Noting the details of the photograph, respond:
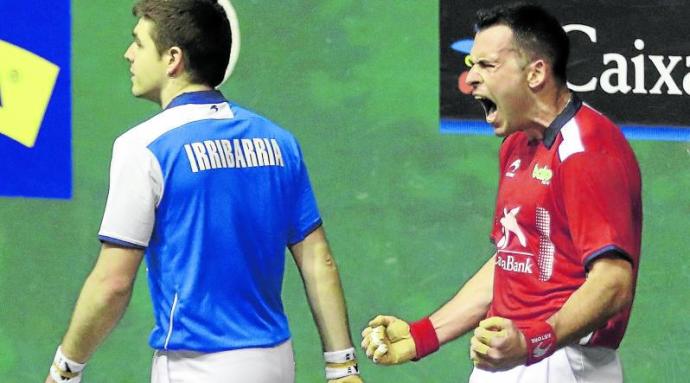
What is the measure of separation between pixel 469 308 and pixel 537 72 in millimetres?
805

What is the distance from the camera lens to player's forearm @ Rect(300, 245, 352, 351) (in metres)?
5.22

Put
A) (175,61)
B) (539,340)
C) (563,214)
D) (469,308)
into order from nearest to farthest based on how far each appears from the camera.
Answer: (539,340), (563,214), (175,61), (469,308)

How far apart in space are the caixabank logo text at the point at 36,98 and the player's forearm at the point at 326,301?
272 centimetres

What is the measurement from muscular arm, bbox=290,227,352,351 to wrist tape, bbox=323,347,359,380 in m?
0.02

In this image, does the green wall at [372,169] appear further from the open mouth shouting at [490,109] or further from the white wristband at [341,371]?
the white wristband at [341,371]

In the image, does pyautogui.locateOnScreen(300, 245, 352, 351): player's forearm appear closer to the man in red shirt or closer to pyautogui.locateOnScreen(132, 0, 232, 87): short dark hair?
the man in red shirt

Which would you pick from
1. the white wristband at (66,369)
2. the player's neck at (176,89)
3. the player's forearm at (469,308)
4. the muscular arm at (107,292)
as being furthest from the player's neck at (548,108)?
the white wristband at (66,369)

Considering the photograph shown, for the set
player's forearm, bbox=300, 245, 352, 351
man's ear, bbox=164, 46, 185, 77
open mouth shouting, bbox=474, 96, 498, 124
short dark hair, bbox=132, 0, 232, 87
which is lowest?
player's forearm, bbox=300, 245, 352, 351

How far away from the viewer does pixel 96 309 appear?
4988 mm

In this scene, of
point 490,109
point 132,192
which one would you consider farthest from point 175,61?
point 490,109

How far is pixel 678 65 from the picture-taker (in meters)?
6.81

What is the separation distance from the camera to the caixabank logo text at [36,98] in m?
7.71

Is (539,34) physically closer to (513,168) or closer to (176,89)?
(513,168)

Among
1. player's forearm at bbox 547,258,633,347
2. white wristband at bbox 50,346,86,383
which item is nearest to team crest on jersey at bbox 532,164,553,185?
player's forearm at bbox 547,258,633,347
